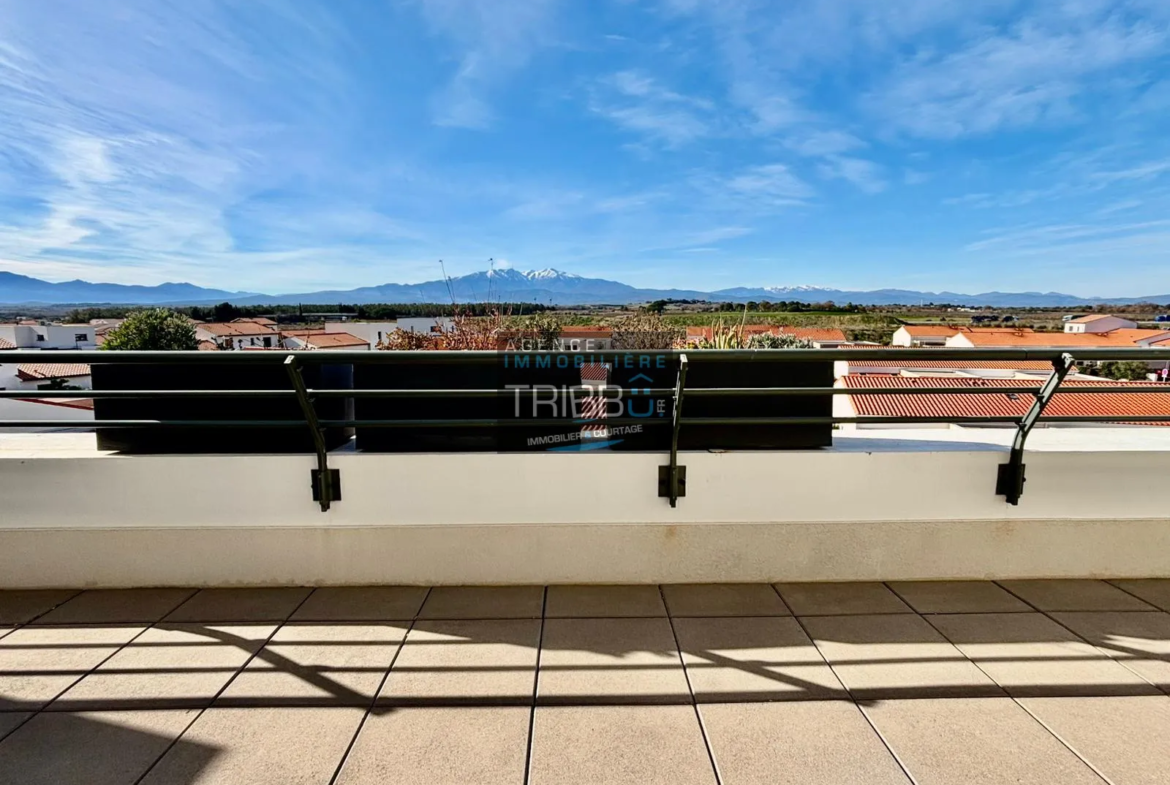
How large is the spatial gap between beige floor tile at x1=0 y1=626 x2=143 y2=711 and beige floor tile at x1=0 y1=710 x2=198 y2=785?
0.15 meters

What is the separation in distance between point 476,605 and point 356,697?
624 mm

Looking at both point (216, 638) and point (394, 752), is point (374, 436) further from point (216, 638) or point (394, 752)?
point (394, 752)

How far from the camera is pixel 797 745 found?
1508mm

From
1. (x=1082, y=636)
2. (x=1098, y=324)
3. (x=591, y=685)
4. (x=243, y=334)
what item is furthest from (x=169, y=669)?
(x=1098, y=324)

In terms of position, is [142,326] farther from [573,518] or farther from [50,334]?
[573,518]

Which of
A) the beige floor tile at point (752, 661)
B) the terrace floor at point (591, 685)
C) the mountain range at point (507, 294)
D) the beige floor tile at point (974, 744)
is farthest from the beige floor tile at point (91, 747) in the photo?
the mountain range at point (507, 294)

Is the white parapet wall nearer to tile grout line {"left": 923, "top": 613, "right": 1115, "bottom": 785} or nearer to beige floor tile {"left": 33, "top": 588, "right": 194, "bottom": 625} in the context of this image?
beige floor tile {"left": 33, "top": 588, "right": 194, "bottom": 625}

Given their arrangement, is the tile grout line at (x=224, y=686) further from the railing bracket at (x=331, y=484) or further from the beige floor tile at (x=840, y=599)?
the beige floor tile at (x=840, y=599)

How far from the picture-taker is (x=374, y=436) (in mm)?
2494

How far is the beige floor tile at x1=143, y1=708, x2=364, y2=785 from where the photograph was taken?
1398 mm

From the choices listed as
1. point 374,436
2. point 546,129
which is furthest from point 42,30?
point 546,129

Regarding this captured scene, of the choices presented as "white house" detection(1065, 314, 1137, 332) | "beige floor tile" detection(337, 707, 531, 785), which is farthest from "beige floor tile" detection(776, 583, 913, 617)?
"white house" detection(1065, 314, 1137, 332)

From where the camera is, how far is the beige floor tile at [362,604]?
219 centimetres

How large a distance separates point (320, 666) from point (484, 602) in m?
0.64
